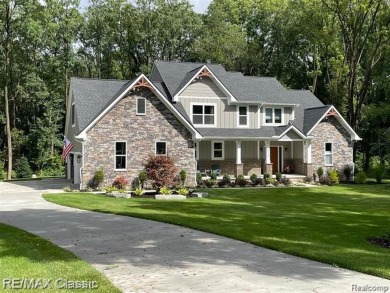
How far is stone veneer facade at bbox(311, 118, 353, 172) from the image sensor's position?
109 ft

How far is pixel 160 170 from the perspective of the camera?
2542 cm

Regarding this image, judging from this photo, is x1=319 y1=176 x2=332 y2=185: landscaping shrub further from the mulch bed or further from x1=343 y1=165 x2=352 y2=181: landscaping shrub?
the mulch bed

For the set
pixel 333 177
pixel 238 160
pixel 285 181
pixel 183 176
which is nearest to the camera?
pixel 183 176

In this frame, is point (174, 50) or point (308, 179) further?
point (174, 50)

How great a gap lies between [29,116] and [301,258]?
4704cm

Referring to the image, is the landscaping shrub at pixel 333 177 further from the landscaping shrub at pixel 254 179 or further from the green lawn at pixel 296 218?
the landscaping shrub at pixel 254 179

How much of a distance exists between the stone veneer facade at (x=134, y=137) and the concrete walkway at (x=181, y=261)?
11.5 m

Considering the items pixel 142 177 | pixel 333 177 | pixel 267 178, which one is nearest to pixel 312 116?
pixel 333 177

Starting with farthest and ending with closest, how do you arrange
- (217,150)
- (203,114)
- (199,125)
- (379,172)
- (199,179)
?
(379,172)
(217,150)
(203,114)
(199,125)
(199,179)

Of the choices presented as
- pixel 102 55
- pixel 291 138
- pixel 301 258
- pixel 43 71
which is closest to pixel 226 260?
pixel 301 258

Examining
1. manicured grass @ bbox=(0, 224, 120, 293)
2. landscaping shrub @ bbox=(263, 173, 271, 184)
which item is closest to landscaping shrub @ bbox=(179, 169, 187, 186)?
landscaping shrub @ bbox=(263, 173, 271, 184)

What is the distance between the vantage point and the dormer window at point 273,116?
34.2 meters

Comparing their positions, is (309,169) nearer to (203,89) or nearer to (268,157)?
(268,157)

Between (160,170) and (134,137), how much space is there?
2709 mm
